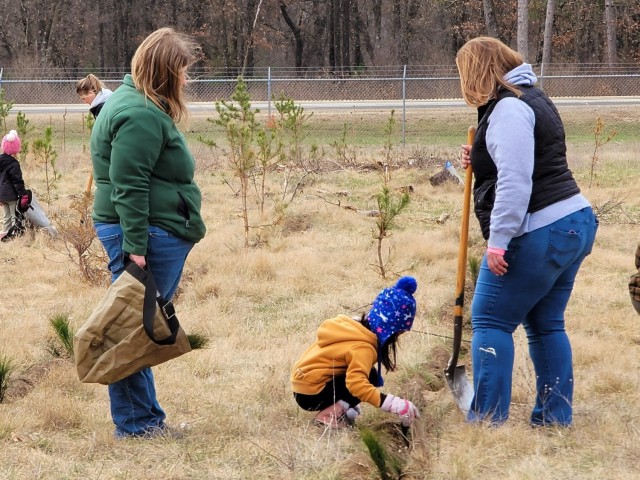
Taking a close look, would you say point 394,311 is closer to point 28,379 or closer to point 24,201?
point 28,379

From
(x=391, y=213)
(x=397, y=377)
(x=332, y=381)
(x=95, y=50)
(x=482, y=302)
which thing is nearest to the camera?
(x=482, y=302)

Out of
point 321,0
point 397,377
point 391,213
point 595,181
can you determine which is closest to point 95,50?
point 321,0

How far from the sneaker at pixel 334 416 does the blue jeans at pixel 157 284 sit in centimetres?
69

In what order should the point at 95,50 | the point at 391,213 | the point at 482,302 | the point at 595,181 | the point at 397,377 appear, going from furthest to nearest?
the point at 95,50 < the point at 595,181 < the point at 391,213 < the point at 397,377 < the point at 482,302

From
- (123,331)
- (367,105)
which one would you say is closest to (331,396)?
(123,331)

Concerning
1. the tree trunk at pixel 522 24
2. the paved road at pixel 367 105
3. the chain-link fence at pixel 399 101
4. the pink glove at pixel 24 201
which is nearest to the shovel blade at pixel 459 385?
the pink glove at pixel 24 201

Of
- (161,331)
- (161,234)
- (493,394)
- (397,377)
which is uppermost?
(161,234)

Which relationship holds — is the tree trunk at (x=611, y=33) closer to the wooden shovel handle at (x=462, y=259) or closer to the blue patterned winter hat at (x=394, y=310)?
the wooden shovel handle at (x=462, y=259)

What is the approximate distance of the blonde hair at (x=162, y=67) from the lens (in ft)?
11.7

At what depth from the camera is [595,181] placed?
11789 millimetres

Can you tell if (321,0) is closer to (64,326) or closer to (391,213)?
(391,213)

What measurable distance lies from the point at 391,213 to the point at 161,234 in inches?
155

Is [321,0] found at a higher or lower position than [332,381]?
higher

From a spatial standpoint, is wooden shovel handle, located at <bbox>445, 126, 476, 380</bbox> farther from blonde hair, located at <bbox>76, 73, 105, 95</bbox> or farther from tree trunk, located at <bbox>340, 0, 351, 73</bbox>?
tree trunk, located at <bbox>340, 0, 351, 73</bbox>
